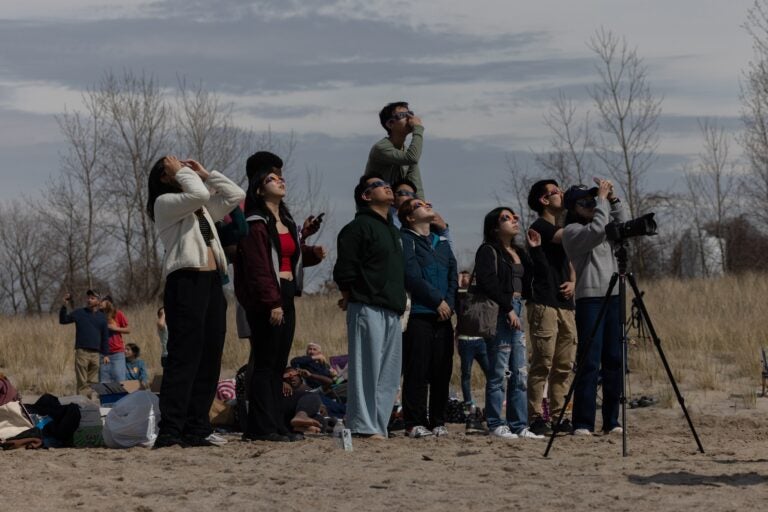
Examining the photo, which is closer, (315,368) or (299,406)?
(299,406)

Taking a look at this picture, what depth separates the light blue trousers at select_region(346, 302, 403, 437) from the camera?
9.30 meters

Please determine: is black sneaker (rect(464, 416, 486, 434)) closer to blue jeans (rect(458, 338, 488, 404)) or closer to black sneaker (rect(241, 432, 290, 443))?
blue jeans (rect(458, 338, 488, 404))

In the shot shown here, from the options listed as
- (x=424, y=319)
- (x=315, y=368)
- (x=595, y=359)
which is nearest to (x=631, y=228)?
(x=595, y=359)

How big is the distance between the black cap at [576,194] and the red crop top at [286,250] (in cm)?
223

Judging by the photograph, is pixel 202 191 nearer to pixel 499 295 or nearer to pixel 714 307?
pixel 499 295

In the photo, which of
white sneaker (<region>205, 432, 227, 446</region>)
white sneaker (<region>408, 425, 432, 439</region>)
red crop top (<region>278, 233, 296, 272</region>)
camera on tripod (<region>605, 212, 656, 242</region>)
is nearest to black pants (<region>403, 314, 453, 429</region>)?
white sneaker (<region>408, 425, 432, 439</region>)

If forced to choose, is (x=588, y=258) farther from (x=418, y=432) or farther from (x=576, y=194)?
(x=418, y=432)

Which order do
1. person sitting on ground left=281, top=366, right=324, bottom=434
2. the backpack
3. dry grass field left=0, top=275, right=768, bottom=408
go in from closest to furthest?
the backpack
person sitting on ground left=281, top=366, right=324, bottom=434
dry grass field left=0, top=275, right=768, bottom=408

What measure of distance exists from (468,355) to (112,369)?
246 inches

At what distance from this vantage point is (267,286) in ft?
29.7

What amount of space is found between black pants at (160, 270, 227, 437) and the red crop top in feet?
1.82

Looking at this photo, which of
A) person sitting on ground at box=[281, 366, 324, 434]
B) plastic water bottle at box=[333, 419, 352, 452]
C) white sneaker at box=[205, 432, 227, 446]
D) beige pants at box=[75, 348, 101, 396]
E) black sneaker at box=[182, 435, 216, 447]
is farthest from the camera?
beige pants at box=[75, 348, 101, 396]

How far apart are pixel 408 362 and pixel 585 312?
4.73 feet

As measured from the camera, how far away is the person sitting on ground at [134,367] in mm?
16859
